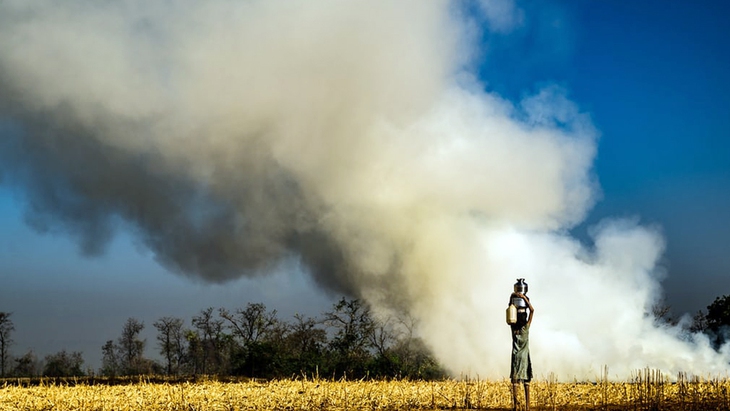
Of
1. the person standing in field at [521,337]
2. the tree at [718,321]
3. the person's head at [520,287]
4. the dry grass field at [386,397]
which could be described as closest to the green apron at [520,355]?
the person standing in field at [521,337]

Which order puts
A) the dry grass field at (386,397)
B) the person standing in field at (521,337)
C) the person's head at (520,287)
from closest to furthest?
1. the person standing in field at (521,337)
2. the person's head at (520,287)
3. the dry grass field at (386,397)

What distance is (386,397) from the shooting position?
2277 centimetres

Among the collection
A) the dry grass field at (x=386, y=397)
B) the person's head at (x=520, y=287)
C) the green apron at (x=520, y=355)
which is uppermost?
the person's head at (x=520, y=287)

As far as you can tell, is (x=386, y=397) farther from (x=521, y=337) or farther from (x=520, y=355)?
(x=521, y=337)

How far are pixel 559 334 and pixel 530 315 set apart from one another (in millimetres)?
15223

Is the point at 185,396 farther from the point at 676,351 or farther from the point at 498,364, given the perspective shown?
the point at 676,351

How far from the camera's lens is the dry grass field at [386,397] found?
2139 centimetres

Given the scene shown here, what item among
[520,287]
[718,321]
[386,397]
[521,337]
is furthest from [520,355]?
[718,321]

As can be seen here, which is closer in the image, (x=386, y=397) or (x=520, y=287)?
(x=520, y=287)

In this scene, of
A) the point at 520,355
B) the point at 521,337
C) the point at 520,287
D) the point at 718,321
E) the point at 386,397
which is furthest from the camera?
the point at 718,321

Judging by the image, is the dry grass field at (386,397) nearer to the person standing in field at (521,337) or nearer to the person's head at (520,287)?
the person standing in field at (521,337)

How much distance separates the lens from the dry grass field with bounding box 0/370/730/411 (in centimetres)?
2139

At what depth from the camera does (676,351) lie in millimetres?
31469

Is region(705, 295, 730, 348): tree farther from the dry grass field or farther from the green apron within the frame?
the green apron
